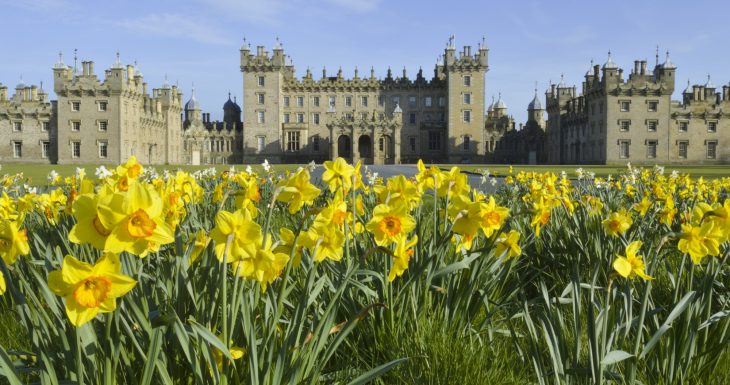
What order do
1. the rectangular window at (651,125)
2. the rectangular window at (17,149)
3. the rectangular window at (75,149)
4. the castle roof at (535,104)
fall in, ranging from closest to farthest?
A: the rectangular window at (651,125), the rectangular window at (75,149), the rectangular window at (17,149), the castle roof at (535,104)

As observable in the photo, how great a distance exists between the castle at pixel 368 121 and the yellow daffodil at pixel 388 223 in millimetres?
53801

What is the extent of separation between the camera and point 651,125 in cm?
5300

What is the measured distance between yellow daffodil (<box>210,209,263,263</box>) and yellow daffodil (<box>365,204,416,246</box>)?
0.68 m

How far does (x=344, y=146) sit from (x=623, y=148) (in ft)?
90.6

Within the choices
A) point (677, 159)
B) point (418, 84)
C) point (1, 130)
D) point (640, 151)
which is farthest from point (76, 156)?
point (677, 159)

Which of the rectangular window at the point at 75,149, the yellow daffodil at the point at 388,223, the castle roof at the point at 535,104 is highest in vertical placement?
the castle roof at the point at 535,104

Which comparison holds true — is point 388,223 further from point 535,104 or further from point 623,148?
point 535,104

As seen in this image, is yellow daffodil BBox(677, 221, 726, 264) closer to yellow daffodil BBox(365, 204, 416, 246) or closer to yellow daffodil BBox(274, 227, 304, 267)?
yellow daffodil BBox(365, 204, 416, 246)

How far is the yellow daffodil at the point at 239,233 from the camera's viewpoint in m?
1.52

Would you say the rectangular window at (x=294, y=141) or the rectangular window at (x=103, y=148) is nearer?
the rectangular window at (x=103, y=148)

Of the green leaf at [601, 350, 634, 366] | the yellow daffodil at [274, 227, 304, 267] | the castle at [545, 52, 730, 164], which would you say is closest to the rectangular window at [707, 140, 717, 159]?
the castle at [545, 52, 730, 164]

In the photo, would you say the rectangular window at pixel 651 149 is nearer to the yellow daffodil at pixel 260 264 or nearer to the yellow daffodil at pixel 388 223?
the yellow daffodil at pixel 388 223

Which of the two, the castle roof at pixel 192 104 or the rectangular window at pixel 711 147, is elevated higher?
the castle roof at pixel 192 104

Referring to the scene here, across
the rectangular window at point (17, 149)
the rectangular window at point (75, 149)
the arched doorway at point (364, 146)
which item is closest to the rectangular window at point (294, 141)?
the arched doorway at point (364, 146)
